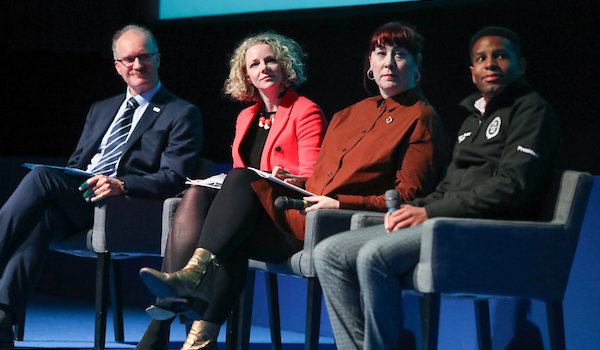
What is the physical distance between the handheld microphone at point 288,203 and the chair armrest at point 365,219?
169mm

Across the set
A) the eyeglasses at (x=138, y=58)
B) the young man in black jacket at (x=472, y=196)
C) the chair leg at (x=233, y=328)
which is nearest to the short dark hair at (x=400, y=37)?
the young man in black jacket at (x=472, y=196)

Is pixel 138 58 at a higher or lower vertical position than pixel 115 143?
higher

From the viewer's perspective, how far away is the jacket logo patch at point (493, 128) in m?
2.06

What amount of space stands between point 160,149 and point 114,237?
1.56 ft

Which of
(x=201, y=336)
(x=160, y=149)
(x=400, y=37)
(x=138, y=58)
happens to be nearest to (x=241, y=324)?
(x=201, y=336)

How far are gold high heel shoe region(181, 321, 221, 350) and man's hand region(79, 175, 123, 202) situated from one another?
0.86m

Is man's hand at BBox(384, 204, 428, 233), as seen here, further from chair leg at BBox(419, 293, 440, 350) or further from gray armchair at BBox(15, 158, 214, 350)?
gray armchair at BBox(15, 158, 214, 350)

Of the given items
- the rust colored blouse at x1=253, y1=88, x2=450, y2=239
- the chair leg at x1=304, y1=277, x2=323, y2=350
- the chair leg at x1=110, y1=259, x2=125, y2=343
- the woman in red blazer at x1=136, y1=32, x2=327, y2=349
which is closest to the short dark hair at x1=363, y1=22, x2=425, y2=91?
the rust colored blouse at x1=253, y1=88, x2=450, y2=239

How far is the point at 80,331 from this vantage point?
3.45m

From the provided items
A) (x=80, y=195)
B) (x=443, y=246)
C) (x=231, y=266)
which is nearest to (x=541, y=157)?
(x=443, y=246)

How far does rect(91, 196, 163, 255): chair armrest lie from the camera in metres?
2.89

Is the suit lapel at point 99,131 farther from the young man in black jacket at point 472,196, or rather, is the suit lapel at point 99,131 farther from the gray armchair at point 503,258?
the gray armchair at point 503,258

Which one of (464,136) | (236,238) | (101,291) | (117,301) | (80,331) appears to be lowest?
(80,331)

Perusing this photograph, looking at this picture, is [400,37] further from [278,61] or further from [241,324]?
[241,324]
